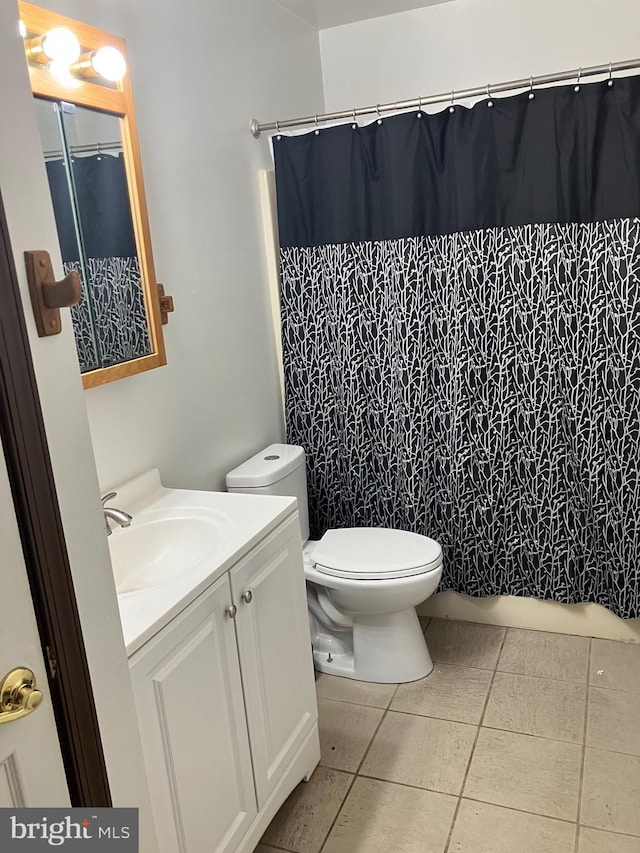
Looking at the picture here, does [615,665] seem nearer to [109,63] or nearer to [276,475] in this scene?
[276,475]

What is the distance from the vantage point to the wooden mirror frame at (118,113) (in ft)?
5.33

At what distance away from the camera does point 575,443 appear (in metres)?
2.52

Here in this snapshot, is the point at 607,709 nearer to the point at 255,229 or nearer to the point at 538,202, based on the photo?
the point at 538,202

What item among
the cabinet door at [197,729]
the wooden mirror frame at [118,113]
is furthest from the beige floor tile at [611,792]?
the wooden mirror frame at [118,113]

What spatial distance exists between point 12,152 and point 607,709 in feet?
7.39

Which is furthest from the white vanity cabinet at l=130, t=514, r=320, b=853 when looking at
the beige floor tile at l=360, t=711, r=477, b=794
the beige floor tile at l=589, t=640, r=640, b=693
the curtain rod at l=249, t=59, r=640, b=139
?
the curtain rod at l=249, t=59, r=640, b=139

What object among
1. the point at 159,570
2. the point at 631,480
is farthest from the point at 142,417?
the point at 631,480

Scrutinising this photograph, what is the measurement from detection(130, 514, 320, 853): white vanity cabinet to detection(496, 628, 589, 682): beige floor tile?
34.6 inches

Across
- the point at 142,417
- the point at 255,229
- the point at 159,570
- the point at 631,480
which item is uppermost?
the point at 255,229

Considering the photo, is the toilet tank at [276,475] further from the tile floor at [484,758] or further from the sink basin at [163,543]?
the tile floor at [484,758]

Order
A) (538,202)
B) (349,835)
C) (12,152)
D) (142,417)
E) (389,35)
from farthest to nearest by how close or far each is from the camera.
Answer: (389,35) → (538,202) → (142,417) → (349,835) → (12,152)

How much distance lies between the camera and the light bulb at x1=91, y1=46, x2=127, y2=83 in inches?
69.3

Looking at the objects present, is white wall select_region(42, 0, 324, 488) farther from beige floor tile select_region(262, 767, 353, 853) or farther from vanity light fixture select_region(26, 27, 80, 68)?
beige floor tile select_region(262, 767, 353, 853)

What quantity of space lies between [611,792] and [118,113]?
86.6 inches
